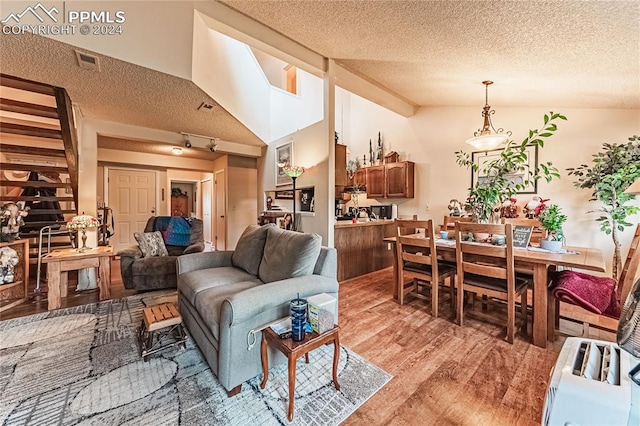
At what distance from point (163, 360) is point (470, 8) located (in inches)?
138

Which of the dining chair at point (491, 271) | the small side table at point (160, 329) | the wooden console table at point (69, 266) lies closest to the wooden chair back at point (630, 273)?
the dining chair at point (491, 271)

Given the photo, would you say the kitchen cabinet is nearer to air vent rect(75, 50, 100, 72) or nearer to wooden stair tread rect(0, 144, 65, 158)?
air vent rect(75, 50, 100, 72)

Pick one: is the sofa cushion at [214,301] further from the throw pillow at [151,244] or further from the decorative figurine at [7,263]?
the decorative figurine at [7,263]

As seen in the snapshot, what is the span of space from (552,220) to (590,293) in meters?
0.63

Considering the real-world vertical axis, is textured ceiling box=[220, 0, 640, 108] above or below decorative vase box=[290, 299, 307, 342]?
above

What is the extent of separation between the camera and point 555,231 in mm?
2365

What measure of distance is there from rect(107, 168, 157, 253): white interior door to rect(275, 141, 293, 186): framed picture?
3588 millimetres

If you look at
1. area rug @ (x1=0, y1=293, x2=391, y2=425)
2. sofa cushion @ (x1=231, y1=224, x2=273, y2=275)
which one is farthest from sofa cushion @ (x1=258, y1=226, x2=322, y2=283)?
area rug @ (x1=0, y1=293, x2=391, y2=425)

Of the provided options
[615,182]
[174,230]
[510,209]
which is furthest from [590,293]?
[174,230]

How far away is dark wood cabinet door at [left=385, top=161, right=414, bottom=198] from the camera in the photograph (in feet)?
16.1

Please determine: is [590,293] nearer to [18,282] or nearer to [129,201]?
[18,282]

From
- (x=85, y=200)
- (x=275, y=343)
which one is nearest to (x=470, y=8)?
(x=275, y=343)

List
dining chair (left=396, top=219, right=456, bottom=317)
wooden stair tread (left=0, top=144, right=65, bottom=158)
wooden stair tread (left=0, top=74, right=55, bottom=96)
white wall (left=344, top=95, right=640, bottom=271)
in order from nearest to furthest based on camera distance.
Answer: wooden stair tread (left=0, top=74, right=55, bottom=96), dining chair (left=396, top=219, right=456, bottom=317), wooden stair tread (left=0, top=144, right=65, bottom=158), white wall (left=344, top=95, right=640, bottom=271)

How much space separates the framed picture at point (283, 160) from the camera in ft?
14.3
